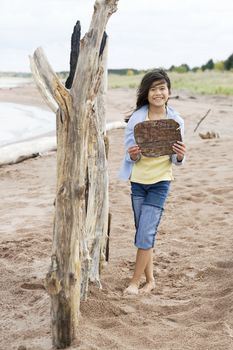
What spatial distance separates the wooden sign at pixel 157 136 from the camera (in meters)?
4.16

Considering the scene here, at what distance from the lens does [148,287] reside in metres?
4.51

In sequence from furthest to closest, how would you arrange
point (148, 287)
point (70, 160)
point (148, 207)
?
1. point (148, 287)
2. point (148, 207)
3. point (70, 160)

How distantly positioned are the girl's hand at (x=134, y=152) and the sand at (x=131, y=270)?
92 centimetres

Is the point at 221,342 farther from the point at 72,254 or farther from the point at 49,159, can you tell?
the point at 49,159

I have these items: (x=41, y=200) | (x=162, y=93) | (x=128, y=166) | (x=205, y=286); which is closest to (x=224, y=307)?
(x=205, y=286)

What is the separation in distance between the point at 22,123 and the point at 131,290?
14790 millimetres

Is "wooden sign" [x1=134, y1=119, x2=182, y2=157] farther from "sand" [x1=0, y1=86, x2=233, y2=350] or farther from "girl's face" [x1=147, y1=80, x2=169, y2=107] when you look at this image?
"sand" [x1=0, y1=86, x2=233, y2=350]

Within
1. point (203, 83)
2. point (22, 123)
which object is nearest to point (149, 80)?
point (22, 123)

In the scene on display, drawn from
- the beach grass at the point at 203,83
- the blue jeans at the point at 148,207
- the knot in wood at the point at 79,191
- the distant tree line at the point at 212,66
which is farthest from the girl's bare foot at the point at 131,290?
the distant tree line at the point at 212,66

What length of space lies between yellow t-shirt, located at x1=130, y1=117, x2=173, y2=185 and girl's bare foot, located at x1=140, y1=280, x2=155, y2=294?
785mm

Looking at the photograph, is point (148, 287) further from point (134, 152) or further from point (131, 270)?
point (134, 152)

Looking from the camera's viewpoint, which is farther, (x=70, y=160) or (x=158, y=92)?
(x=158, y=92)

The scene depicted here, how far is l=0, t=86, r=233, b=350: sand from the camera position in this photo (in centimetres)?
365

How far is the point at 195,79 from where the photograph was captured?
132ft
